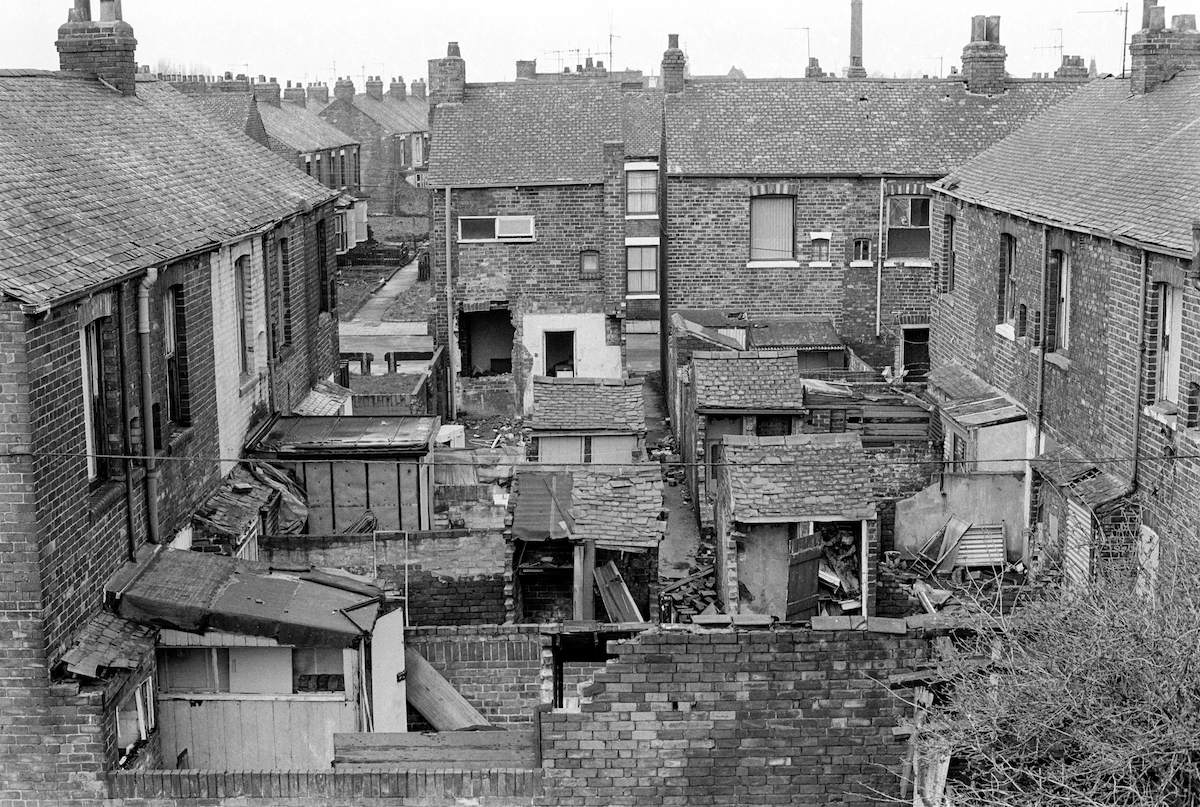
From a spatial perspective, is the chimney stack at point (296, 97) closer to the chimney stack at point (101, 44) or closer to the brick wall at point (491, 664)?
the chimney stack at point (101, 44)

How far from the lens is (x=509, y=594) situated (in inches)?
663

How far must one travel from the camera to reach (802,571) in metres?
18.2

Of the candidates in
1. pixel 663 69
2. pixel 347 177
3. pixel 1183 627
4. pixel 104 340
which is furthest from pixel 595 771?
pixel 347 177

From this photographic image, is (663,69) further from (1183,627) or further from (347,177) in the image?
(347,177)

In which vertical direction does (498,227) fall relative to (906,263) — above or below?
above

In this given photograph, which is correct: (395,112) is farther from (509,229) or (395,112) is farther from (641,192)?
(509,229)

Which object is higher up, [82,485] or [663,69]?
[663,69]

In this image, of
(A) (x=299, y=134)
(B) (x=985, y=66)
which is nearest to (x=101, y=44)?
(B) (x=985, y=66)

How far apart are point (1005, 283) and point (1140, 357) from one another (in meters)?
6.58

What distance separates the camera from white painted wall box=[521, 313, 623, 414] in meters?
33.8

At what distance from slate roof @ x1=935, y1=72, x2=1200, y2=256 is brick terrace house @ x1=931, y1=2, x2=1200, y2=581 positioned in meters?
0.04

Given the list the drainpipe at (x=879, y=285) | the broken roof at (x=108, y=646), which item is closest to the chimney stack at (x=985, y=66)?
the drainpipe at (x=879, y=285)

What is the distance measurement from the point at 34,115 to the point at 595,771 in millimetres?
11421

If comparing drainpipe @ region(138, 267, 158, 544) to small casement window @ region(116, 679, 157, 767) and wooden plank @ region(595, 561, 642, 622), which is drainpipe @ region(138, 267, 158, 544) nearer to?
small casement window @ region(116, 679, 157, 767)
